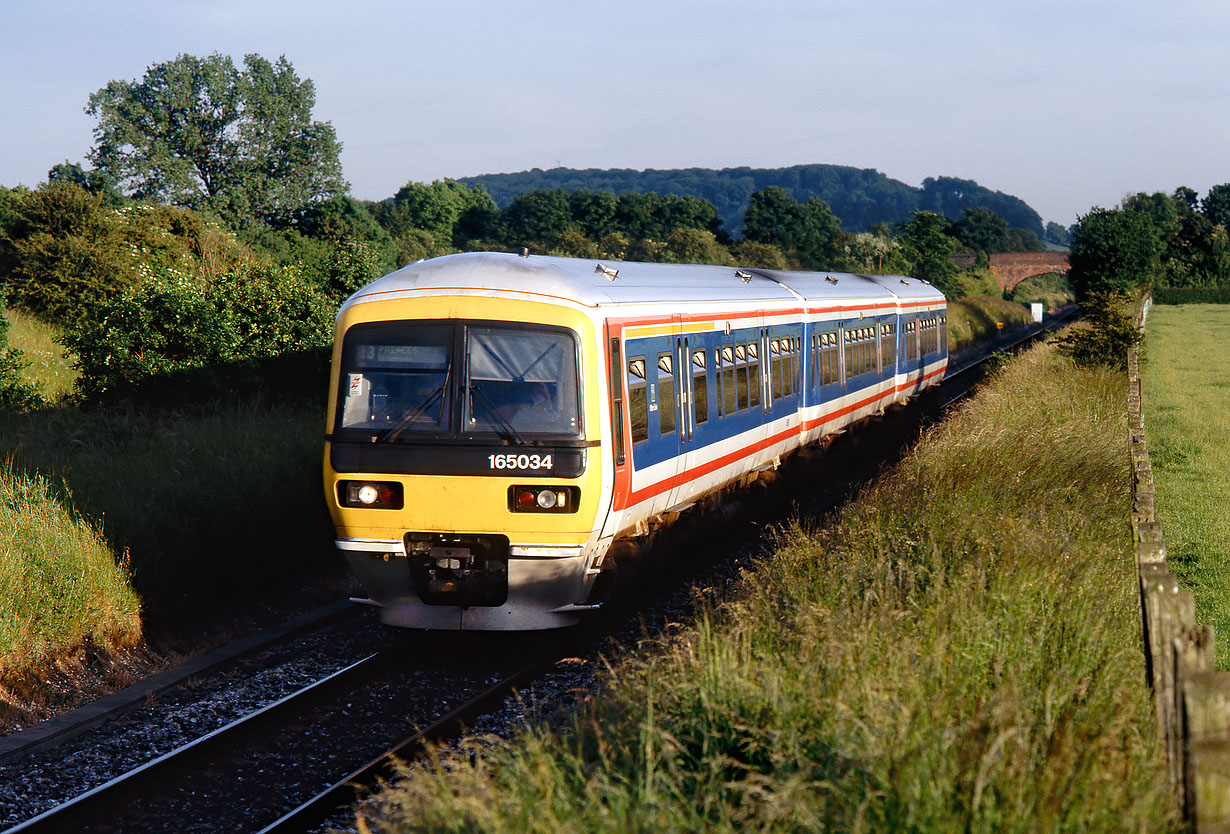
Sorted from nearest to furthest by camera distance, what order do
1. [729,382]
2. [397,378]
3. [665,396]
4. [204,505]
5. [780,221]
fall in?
[397,378] → [665,396] → [204,505] → [729,382] → [780,221]

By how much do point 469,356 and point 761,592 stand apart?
2.79 meters

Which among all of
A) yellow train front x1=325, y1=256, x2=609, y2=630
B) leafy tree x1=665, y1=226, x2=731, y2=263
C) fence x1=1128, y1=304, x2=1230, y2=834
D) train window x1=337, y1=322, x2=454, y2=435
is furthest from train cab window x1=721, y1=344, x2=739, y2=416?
leafy tree x1=665, y1=226, x2=731, y2=263

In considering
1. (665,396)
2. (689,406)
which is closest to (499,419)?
(665,396)

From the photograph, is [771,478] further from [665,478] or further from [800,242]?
[800,242]

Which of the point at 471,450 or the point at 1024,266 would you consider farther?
the point at 1024,266

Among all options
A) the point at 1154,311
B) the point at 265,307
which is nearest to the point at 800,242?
the point at 1154,311

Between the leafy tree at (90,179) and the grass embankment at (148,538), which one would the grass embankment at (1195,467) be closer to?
the grass embankment at (148,538)

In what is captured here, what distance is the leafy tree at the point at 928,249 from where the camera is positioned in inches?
2719

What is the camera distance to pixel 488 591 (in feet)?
28.0

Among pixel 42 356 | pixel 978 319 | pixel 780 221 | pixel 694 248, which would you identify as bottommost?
pixel 978 319

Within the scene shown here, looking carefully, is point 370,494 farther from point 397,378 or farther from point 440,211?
point 440,211

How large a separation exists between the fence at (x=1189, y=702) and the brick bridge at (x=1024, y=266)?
4341 inches

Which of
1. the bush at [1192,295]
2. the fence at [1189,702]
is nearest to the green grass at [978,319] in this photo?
the bush at [1192,295]

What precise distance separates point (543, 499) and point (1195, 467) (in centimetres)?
1075
